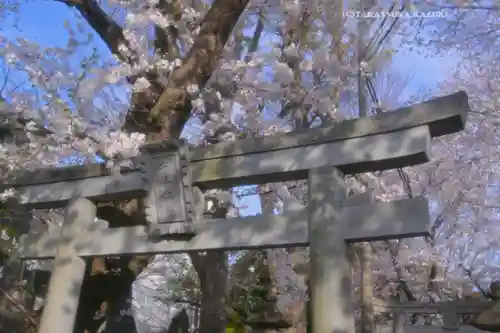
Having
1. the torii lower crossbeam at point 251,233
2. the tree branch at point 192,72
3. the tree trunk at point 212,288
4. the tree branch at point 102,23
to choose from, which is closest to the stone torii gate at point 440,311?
the tree trunk at point 212,288

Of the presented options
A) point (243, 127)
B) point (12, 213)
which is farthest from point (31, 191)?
point (243, 127)

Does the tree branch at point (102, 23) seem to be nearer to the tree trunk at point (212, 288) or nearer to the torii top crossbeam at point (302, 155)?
the torii top crossbeam at point (302, 155)

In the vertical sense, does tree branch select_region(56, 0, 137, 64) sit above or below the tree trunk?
above

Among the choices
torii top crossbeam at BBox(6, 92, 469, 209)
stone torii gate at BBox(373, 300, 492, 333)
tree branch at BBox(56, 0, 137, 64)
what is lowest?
stone torii gate at BBox(373, 300, 492, 333)

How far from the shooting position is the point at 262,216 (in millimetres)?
4254

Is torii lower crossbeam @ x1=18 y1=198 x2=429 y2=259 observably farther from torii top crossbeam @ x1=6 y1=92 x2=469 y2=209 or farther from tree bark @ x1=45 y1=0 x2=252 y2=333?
tree bark @ x1=45 y1=0 x2=252 y2=333

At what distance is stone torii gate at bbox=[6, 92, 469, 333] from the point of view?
12.2 ft

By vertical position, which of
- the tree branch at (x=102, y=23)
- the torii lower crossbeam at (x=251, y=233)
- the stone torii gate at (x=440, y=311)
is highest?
the tree branch at (x=102, y=23)

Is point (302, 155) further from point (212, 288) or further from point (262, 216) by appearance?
point (212, 288)

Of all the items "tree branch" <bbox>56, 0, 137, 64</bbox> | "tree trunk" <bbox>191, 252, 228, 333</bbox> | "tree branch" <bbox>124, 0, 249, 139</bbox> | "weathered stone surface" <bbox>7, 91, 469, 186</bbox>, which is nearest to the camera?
"weathered stone surface" <bbox>7, 91, 469, 186</bbox>

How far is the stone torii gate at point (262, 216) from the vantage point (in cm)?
371

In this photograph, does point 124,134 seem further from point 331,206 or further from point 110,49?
point 331,206

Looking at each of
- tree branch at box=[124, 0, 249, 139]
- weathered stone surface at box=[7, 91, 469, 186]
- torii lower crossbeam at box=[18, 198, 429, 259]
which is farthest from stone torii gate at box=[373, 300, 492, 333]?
tree branch at box=[124, 0, 249, 139]

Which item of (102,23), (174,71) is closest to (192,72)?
(174,71)
